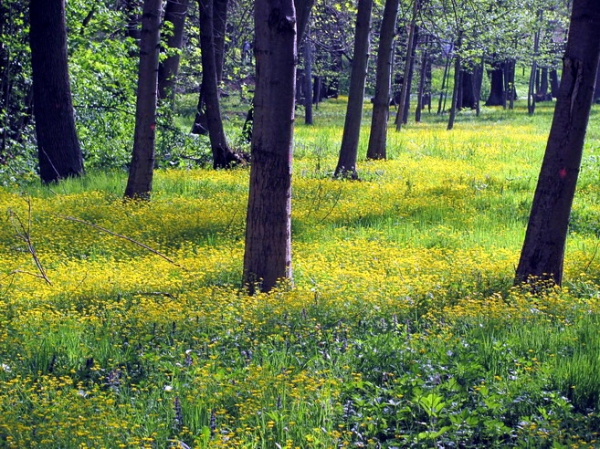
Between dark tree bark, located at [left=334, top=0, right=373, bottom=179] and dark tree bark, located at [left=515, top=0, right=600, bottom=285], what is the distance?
26.9ft

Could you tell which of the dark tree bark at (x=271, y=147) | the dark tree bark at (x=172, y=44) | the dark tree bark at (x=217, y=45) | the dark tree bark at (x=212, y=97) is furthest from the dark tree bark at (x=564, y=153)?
the dark tree bark at (x=172, y=44)

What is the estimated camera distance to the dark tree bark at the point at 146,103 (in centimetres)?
1176

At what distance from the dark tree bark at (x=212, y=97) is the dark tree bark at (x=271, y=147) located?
9.78 metres

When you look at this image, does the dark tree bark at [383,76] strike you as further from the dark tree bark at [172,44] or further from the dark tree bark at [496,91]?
the dark tree bark at [496,91]

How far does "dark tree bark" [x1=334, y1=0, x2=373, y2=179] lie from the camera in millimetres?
15406

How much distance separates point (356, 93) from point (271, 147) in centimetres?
901

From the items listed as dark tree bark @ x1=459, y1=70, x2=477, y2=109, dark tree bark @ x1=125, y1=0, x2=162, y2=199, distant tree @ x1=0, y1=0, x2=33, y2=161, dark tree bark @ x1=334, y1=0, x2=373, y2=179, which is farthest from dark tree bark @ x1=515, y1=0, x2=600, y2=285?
dark tree bark @ x1=459, y1=70, x2=477, y2=109

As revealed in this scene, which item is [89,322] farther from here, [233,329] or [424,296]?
[424,296]

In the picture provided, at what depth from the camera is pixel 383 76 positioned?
59.7 feet

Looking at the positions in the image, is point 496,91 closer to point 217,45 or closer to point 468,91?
point 468,91

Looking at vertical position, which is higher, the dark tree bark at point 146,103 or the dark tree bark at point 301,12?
the dark tree bark at point 301,12

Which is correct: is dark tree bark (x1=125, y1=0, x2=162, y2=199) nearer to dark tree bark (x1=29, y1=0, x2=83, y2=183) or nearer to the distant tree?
dark tree bark (x1=29, y1=0, x2=83, y2=183)

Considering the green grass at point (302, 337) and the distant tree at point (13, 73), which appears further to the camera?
the distant tree at point (13, 73)

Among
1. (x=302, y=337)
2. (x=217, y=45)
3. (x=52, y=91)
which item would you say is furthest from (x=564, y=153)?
(x=217, y=45)
